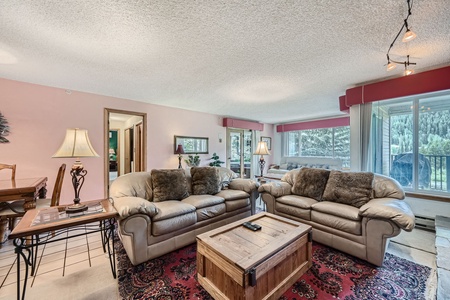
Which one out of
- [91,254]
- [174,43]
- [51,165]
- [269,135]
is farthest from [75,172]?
[269,135]

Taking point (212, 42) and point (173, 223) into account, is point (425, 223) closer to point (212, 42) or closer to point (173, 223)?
point (173, 223)

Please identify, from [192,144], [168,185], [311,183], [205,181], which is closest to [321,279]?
[311,183]

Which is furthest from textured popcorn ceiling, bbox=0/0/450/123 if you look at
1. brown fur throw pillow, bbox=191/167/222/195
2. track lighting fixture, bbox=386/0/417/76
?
brown fur throw pillow, bbox=191/167/222/195

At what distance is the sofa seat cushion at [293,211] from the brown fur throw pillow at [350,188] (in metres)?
0.40

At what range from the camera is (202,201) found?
8.30ft

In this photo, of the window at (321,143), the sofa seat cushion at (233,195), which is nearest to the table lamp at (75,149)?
the sofa seat cushion at (233,195)

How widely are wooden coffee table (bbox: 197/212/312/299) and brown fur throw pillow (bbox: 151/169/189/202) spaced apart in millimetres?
1129

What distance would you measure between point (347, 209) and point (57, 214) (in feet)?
9.93

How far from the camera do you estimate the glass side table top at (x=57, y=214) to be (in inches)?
58.9

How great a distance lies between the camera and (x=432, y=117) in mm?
2994

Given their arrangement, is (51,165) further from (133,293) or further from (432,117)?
(432,117)

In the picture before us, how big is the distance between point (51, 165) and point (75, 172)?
2.16 m

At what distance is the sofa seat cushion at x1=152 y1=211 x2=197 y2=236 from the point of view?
6.59ft

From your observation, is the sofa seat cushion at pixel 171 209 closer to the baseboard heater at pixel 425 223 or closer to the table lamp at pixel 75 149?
the table lamp at pixel 75 149
